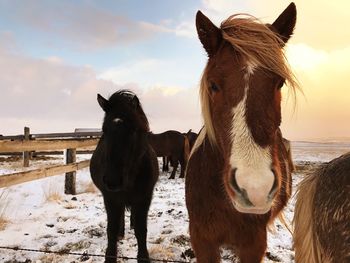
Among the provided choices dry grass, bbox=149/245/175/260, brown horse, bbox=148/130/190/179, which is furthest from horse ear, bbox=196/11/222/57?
brown horse, bbox=148/130/190/179

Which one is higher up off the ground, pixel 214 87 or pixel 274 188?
pixel 214 87

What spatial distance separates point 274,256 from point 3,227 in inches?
175

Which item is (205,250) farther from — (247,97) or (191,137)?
(191,137)

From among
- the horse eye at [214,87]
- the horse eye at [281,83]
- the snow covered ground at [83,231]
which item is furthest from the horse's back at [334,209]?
the snow covered ground at [83,231]

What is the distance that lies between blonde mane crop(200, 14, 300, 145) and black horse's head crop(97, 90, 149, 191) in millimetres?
1783

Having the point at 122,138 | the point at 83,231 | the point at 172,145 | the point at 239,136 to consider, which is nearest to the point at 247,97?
the point at 239,136

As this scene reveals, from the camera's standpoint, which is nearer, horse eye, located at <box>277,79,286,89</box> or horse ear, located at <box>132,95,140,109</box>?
horse eye, located at <box>277,79,286,89</box>

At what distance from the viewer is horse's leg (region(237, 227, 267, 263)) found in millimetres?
2549

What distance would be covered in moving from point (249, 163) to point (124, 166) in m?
2.51

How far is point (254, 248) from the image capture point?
2580 mm

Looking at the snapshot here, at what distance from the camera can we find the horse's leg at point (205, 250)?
2650mm

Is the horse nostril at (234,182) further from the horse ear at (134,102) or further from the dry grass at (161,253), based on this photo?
the dry grass at (161,253)

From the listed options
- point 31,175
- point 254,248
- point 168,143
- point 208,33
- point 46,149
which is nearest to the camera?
point 208,33

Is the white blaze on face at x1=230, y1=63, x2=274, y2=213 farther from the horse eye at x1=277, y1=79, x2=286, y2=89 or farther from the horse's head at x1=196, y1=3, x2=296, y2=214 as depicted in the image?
the horse eye at x1=277, y1=79, x2=286, y2=89
